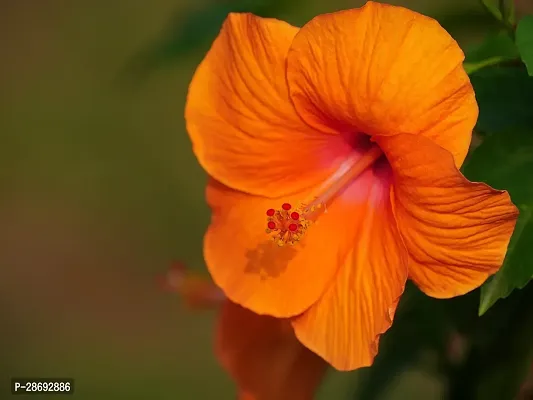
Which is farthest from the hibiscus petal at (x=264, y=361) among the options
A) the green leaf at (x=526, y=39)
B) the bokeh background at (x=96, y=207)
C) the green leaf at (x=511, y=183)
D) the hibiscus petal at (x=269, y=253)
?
the bokeh background at (x=96, y=207)

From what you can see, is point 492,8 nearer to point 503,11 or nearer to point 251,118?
point 503,11

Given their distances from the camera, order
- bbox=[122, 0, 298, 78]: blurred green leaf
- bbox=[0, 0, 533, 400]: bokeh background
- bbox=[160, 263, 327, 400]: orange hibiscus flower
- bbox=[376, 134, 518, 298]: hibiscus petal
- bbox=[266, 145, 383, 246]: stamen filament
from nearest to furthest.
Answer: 1. bbox=[376, 134, 518, 298]: hibiscus petal
2. bbox=[266, 145, 383, 246]: stamen filament
3. bbox=[160, 263, 327, 400]: orange hibiscus flower
4. bbox=[122, 0, 298, 78]: blurred green leaf
5. bbox=[0, 0, 533, 400]: bokeh background

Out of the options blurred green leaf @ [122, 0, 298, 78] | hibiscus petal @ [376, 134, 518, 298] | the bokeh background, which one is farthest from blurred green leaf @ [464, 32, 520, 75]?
the bokeh background

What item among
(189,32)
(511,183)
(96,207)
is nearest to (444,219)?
(511,183)

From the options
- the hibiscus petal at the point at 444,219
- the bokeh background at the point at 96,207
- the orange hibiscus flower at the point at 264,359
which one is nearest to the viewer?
the hibiscus petal at the point at 444,219

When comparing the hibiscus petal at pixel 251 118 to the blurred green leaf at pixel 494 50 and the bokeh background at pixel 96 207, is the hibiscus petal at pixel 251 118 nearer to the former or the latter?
the blurred green leaf at pixel 494 50

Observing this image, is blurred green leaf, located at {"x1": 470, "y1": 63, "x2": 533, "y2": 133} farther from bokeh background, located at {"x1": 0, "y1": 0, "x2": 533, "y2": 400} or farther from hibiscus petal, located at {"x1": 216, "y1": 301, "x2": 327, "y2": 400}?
bokeh background, located at {"x1": 0, "y1": 0, "x2": 533, "y2": 400}

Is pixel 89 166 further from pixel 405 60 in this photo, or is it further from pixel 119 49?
pixel 405 60
